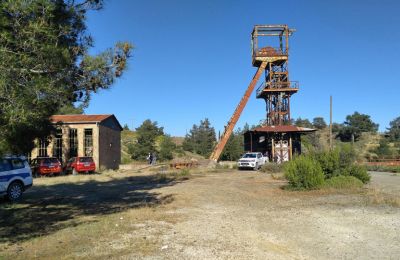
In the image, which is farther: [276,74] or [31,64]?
[276,74]

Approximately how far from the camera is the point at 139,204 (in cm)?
1574

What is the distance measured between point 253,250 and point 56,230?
519 cm

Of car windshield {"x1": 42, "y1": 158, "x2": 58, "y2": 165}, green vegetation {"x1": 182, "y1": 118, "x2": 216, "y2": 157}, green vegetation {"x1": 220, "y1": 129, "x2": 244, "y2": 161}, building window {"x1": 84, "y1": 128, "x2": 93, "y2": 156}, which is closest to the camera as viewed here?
car windshield {"x1": 42, "y1": 158, "x2": 58, "y2": 165}

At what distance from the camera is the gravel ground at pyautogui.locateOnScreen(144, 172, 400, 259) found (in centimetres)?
809

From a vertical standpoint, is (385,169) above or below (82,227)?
below

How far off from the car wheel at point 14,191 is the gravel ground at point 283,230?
6.88m

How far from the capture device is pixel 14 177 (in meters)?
17.6

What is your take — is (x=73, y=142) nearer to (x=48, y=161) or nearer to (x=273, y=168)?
(x=48, y=161)

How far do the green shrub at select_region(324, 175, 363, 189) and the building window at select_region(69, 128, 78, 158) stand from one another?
31.3 m

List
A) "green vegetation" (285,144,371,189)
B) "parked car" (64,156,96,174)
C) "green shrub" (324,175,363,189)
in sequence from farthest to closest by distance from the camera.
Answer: "parked car" (64,156,96,174) → "green shrub" (324,175,363,189) → "green vegetation" (285,144,371,189)

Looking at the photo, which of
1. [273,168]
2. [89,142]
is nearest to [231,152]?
[89,142]

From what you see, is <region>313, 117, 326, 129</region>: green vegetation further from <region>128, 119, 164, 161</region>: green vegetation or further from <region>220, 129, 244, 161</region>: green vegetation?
<region>128, 119, 164, 161</region>: green vegetation

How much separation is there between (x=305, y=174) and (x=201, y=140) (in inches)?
2789

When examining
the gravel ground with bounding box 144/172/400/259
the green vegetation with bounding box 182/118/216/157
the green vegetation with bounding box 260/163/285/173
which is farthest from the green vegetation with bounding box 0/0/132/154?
the green vegetation with bounding box 182/118/216/157
